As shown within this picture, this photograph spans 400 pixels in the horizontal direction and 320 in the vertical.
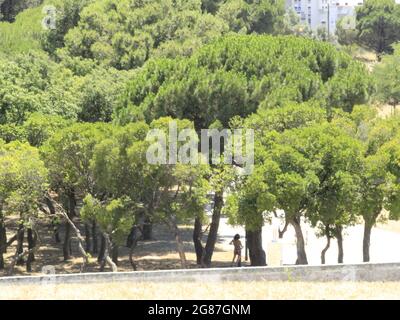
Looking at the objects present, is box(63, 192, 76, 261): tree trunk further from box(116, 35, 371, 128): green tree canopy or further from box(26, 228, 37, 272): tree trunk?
box(116, 35, 371, 128): green tree canopy

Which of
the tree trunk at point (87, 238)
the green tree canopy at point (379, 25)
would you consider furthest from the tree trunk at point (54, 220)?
the green tree canopy at point (379, 25)

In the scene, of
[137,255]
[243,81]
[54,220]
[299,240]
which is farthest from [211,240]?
[243,81]

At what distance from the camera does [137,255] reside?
3694cm

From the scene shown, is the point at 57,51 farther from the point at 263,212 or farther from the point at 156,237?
the point at 263,212

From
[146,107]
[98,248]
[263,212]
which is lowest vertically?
[98,248]

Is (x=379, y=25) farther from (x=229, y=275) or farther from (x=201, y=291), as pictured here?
(x=201, y=291)

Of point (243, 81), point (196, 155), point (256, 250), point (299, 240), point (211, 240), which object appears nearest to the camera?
point (299, 240)

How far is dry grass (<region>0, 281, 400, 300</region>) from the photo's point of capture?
81.5 ft

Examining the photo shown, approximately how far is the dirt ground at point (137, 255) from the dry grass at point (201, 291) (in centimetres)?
822

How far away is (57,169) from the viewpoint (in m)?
31.2

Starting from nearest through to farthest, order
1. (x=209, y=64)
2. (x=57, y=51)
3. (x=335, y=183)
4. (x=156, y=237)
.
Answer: (x=335, y=183) < (x=209, y=64) < (x=156, y=237) < (x=57, y=51)

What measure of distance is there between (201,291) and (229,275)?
36.5 inches

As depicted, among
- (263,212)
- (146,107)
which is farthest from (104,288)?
(146,107)

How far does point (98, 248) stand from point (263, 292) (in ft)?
46.8
